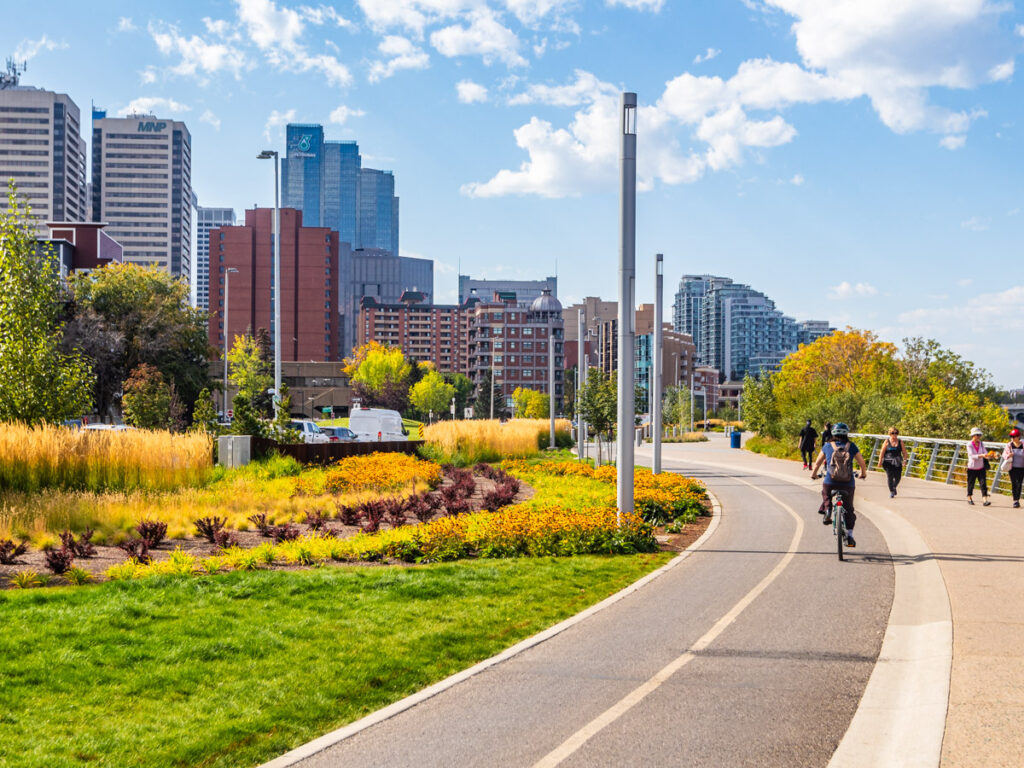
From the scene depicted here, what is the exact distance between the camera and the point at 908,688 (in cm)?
651

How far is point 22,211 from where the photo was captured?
20.0m

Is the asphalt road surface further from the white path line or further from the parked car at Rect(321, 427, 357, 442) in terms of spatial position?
the parked car at Rect(321, 427, 357, 442)

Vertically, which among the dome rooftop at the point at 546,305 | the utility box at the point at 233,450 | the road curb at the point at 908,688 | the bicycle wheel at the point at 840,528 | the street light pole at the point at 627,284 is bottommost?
the road curb at the point at 908,688

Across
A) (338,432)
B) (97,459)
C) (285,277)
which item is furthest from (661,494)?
(285,277)

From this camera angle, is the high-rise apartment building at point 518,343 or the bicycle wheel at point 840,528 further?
the high-rise apartment building at point 518,343

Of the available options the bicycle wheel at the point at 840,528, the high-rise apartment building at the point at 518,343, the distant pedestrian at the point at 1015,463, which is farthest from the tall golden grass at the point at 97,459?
the high-rise apartment building at the point at 518,343

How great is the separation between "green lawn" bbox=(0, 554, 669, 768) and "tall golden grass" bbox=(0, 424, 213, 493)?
23.9 feet

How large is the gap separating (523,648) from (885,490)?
59.5 ft

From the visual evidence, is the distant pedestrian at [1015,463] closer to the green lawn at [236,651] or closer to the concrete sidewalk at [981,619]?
the concrete sidewalk at [981,619]

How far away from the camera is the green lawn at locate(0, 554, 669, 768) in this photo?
18.2 feet

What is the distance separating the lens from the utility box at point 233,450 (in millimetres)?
22906

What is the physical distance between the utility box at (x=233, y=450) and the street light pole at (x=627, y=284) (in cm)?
1201

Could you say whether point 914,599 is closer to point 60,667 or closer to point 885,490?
point 60,667

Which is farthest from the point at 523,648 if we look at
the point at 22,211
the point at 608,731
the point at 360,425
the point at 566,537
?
the point at 360,425
